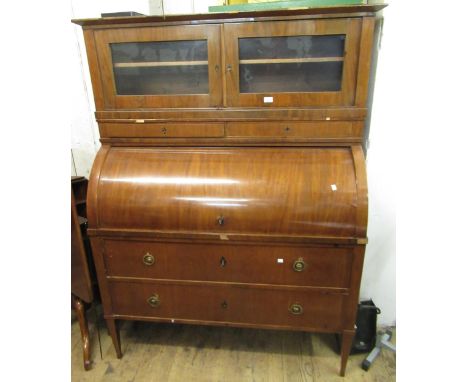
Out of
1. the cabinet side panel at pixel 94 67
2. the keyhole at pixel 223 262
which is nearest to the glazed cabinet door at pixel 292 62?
the cabinet side panel at pixel 94 67

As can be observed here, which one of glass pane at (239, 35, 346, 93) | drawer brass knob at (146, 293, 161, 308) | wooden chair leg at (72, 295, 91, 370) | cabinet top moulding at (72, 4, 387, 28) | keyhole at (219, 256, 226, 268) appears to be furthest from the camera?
wooden chair leg at (72, 295, 91, 370)

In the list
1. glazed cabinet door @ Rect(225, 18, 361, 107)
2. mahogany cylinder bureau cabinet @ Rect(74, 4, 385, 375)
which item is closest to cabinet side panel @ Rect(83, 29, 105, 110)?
mahogany cylinder bureau cabinet @ Rect(74, 4, 385, 375)

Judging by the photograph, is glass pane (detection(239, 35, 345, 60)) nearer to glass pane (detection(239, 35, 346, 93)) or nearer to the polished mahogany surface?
glass pane (detection(239, 35, 346, 93))

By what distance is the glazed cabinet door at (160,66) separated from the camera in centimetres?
138

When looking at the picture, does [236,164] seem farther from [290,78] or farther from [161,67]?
[161,67]

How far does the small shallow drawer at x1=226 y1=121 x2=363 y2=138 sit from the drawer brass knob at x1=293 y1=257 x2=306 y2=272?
599 millimetres

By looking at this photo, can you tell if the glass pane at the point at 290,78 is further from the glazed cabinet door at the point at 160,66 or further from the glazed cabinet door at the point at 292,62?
the glazed cabinet door at the point at 160,66

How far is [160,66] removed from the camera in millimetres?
1462

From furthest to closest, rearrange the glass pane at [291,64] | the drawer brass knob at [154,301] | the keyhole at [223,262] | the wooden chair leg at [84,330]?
the wooden chair leg at [84,330]
the drawer brass knob at [154,301]
the keyhole at [223,262]
the glass pane at [291,64]

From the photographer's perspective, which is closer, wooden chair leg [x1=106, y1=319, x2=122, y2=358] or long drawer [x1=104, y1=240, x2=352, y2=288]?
long drawer [x1=104, y1=240, x2=352, y2=288]

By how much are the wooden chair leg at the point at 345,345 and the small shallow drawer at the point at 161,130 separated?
1.20 m

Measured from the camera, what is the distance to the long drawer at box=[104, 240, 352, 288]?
1.39 m

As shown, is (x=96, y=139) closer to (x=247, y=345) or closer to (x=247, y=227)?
(x=247, y=227)

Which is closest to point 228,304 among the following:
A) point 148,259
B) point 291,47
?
point 148,259
